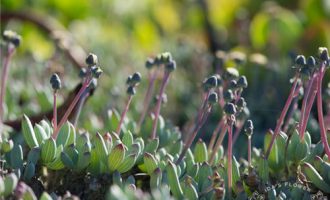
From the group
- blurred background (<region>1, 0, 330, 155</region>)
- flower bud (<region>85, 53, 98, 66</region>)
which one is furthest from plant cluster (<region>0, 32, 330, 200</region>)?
blurred background (<region>1, 0, 330, 155</region>)

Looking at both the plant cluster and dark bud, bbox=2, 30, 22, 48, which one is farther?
dark bud, bbox=2, 30, 22, 48

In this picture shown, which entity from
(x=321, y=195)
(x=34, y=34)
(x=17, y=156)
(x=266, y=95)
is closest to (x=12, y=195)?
(x=17, y=156)

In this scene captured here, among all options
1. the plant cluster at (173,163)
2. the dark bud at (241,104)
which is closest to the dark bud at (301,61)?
the plant cluster at (173,163)

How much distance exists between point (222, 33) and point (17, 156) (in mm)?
1910

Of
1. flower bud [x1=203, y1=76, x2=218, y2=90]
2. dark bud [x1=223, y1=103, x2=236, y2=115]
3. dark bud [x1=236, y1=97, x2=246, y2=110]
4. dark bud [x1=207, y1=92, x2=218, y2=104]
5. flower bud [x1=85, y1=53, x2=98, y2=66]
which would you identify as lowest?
dark bud [x1=236, y1=97, x2=246, y2=110]

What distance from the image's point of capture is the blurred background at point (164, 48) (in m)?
1.78

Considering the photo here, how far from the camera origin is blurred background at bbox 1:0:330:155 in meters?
1.78

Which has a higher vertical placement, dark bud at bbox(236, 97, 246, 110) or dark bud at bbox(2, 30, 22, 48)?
dark bud at bbox(2, 30, 22, 48)

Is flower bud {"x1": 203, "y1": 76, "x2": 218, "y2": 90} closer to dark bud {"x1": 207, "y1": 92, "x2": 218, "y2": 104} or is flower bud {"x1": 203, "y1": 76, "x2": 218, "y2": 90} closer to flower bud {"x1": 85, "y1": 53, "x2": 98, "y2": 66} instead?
dark bud {"x1": 207, "y1": 92, "x2": 218, "y2": 104}

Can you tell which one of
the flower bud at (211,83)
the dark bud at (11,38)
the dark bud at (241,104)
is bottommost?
the dark bud at (241,104)

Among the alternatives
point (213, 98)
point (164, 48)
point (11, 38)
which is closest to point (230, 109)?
point (213, 98)

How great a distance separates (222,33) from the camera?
2.84 m

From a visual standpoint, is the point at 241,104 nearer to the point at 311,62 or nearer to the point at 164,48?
the point at 311,62

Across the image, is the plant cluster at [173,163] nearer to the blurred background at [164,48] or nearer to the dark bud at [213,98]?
the dark bud at [213,98]
